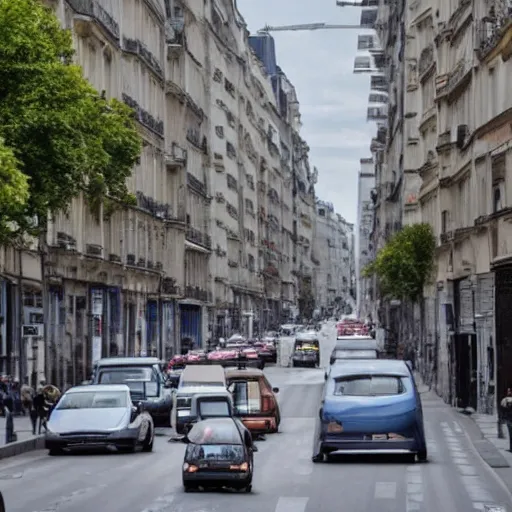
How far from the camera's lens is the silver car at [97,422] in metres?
33.0

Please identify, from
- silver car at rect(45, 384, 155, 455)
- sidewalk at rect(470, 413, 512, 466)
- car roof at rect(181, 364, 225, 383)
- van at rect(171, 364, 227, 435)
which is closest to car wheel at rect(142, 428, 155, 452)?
silver car at rect(45, 384, 155, 455)

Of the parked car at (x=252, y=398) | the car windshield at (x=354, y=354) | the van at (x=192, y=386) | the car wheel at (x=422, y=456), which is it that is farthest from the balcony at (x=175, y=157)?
the car wheel at (x=422, y=456)

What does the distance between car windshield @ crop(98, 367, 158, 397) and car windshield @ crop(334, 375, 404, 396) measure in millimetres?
13650

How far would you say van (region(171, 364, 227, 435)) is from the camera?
40219 mm

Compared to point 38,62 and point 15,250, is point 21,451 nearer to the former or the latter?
point 38,62

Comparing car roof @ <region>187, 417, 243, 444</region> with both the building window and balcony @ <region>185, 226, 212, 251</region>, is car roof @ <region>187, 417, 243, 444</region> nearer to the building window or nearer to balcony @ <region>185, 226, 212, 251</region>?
the building window

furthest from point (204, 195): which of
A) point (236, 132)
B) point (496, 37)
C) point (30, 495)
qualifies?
point (30, 495)

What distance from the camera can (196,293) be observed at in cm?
10338

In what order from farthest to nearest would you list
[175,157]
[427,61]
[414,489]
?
[175,157]
[427,61]
[414,489]

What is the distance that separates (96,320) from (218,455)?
43.3m

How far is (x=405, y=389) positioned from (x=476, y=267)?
1969 cm

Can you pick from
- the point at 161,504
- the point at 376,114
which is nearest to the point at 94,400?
the point at 161,504

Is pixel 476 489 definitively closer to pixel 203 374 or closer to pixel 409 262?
pixel 203 374

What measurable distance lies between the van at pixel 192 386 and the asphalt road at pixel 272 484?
9.57 feet
